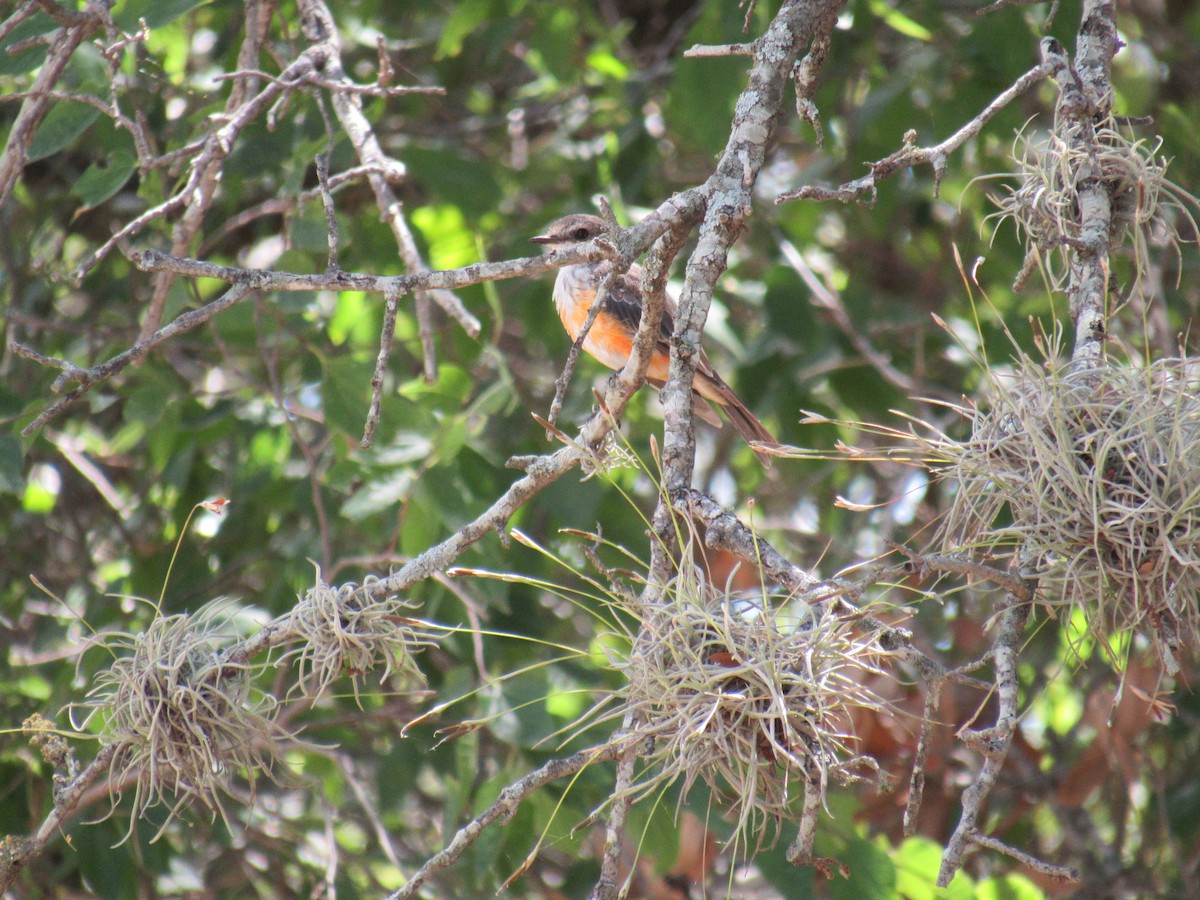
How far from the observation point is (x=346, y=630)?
225 centimetres

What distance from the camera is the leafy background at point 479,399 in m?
3.75

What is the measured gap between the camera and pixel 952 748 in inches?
207

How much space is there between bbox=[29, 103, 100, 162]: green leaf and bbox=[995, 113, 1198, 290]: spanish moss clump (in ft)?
8.74

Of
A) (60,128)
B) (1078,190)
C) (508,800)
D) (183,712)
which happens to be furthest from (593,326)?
(508,800)

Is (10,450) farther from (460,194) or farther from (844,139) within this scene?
(844,139)

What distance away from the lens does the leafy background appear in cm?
375

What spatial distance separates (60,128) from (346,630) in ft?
6.95

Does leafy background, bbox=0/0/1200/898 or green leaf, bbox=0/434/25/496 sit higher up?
green leaf, bbox=0/434/25/496

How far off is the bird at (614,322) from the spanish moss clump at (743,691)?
257cm

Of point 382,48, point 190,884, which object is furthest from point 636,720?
point 190,884

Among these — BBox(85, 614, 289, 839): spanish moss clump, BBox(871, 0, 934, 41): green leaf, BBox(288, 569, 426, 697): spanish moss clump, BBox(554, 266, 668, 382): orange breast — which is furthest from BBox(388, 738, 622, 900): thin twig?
BBox(871, 0, 934, 41): green leaf

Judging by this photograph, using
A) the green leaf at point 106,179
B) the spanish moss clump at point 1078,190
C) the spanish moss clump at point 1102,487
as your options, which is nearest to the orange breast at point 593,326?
the green leaf at point 106,179

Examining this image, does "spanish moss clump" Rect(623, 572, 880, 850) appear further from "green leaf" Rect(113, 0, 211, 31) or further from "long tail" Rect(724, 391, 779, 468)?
"long tail" Rect(724, 391, 779, 468)

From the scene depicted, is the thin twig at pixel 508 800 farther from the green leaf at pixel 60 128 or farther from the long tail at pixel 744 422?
the long tail at pixel 744 422
